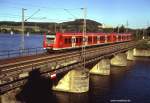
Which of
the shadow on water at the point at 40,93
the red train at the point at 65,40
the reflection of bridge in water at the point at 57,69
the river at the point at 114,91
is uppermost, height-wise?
the red train at the point at 65,40

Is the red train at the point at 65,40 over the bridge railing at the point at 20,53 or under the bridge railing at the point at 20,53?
over

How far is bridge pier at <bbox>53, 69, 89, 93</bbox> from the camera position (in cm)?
4100

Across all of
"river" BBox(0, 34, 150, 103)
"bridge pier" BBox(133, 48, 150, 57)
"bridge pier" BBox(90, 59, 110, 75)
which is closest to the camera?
"river" BBox(0, 34, 150, 103)

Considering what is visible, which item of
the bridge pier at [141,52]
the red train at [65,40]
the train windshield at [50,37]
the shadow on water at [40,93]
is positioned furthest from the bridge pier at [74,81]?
the bridge pier at [141,52]

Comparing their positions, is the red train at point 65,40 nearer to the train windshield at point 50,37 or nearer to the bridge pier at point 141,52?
the train windshield at point 50,37

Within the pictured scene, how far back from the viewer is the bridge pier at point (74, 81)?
135 feet

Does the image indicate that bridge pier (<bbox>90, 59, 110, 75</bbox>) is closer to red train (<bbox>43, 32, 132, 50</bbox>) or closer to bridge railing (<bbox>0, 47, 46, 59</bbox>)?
red train (<bbox>43, 32, 132, 50</bbox>)

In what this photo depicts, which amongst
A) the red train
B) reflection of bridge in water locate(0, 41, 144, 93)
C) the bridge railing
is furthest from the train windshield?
reflection of bridge in water locate(0, 41, 144, 93)

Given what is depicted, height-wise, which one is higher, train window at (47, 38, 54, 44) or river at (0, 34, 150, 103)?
train window at (47, 38, 54, 44)

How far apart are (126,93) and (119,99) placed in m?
4.31

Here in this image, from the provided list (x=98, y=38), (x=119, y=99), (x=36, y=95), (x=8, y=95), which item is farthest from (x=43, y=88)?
(x=98, y=38)

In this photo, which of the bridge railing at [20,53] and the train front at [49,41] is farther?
the train front at [49,41]

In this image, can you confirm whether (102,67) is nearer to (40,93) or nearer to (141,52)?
(40,93)

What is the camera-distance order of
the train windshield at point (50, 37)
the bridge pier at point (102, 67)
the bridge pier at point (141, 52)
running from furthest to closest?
the bridge pier at point (141, 52)
the bridge pier at point (102, 67)
the train windshield at point (50, 37)
